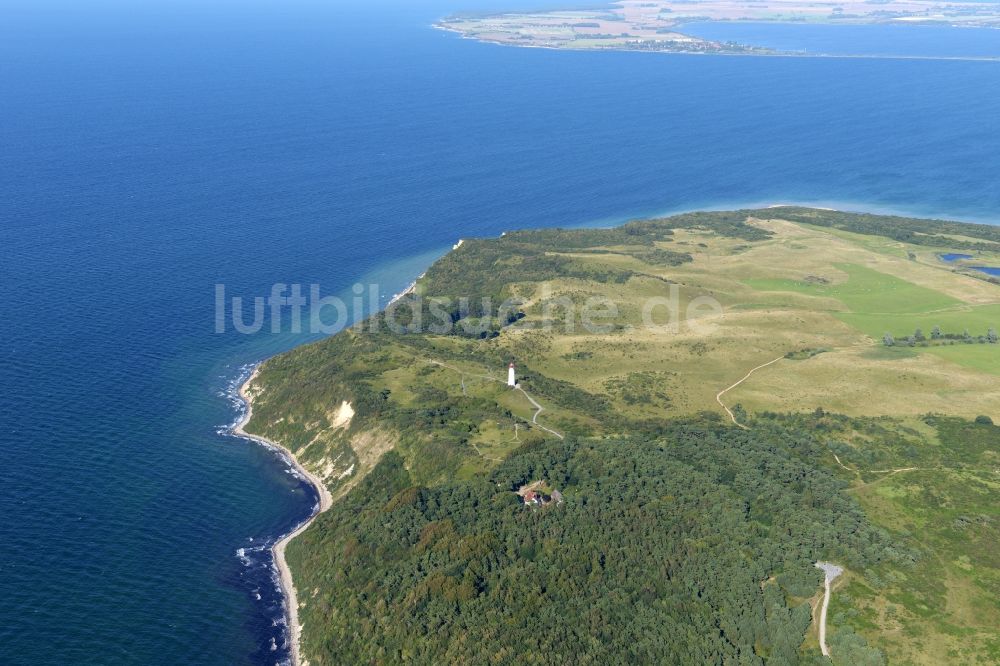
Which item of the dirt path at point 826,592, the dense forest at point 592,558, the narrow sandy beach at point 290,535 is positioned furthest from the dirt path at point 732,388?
the narrow sandy beach at point 290,535

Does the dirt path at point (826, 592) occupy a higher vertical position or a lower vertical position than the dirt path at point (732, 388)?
higher

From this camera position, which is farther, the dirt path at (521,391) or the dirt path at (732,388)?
the dirt path at (732,388)

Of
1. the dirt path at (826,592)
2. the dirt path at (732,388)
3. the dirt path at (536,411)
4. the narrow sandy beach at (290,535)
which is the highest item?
the dirt path at (826,592)

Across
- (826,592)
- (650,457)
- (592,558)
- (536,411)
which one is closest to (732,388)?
(536,411)

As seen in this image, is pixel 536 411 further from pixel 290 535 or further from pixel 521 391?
pixel 290 535

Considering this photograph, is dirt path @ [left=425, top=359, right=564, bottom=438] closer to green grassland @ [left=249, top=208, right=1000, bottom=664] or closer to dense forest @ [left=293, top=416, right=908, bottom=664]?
green grassland @ [left=249, top=208, right=1000, bottom=664]

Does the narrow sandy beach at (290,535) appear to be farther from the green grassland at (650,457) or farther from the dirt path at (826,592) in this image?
the dirt path at (826,592)

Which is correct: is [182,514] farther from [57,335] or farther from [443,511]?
[57,335]
